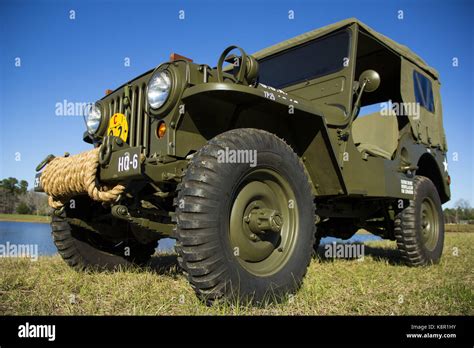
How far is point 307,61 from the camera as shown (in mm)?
4160

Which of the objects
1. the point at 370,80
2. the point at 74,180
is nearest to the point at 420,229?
the point at 370,80

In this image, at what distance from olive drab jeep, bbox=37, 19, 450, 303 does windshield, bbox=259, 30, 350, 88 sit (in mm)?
12

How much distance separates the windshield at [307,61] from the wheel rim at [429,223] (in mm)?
2225

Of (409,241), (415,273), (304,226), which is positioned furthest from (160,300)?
(409,241)

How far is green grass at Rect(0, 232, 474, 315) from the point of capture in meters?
2.25

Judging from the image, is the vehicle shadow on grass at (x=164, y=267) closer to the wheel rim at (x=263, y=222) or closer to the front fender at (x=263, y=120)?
the wheel rim at (x=263, y=222)

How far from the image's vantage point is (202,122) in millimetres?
2719

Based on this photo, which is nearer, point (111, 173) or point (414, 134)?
point (111, 173)

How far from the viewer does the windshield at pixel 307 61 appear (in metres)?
3.94

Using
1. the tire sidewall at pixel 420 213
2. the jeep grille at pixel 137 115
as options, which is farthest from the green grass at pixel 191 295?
the jeep grille at pixel 137 115
